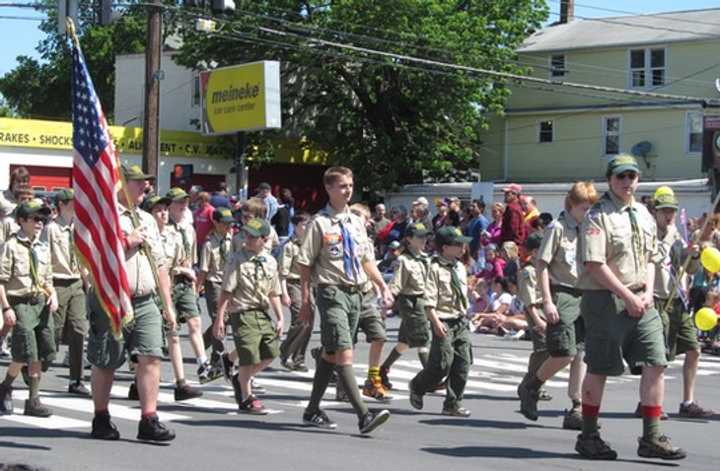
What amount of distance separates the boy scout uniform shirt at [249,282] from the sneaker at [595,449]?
361cm

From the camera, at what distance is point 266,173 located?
47656 millimetres

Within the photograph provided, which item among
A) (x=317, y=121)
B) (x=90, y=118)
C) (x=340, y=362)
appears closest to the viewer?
(x=90, y=118)

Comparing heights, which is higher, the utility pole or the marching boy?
the utility pole

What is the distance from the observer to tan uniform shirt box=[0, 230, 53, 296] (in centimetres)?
1105

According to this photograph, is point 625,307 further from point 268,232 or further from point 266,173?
point 266,173

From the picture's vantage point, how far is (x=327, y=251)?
33.7ft

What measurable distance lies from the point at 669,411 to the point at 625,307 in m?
3.98

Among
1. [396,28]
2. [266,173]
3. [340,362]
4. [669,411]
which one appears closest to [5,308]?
[340,362]

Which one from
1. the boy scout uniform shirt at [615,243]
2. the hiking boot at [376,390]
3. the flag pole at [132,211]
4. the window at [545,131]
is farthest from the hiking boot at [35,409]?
the window at [545,131]

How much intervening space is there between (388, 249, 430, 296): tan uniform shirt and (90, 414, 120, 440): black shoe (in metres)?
3.51

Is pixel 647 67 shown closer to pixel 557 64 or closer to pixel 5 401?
pixel 557 64

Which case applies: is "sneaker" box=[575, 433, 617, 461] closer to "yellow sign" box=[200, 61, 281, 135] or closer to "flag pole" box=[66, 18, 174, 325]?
"flag pole" box=[66, 18, 174, 325]

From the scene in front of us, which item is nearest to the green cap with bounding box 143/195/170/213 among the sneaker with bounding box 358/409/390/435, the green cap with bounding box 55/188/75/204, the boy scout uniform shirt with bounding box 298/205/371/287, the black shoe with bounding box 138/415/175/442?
the green cap with bounding box 55/188/75/204

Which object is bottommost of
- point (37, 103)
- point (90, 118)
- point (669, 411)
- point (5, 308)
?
point (669, 411)
